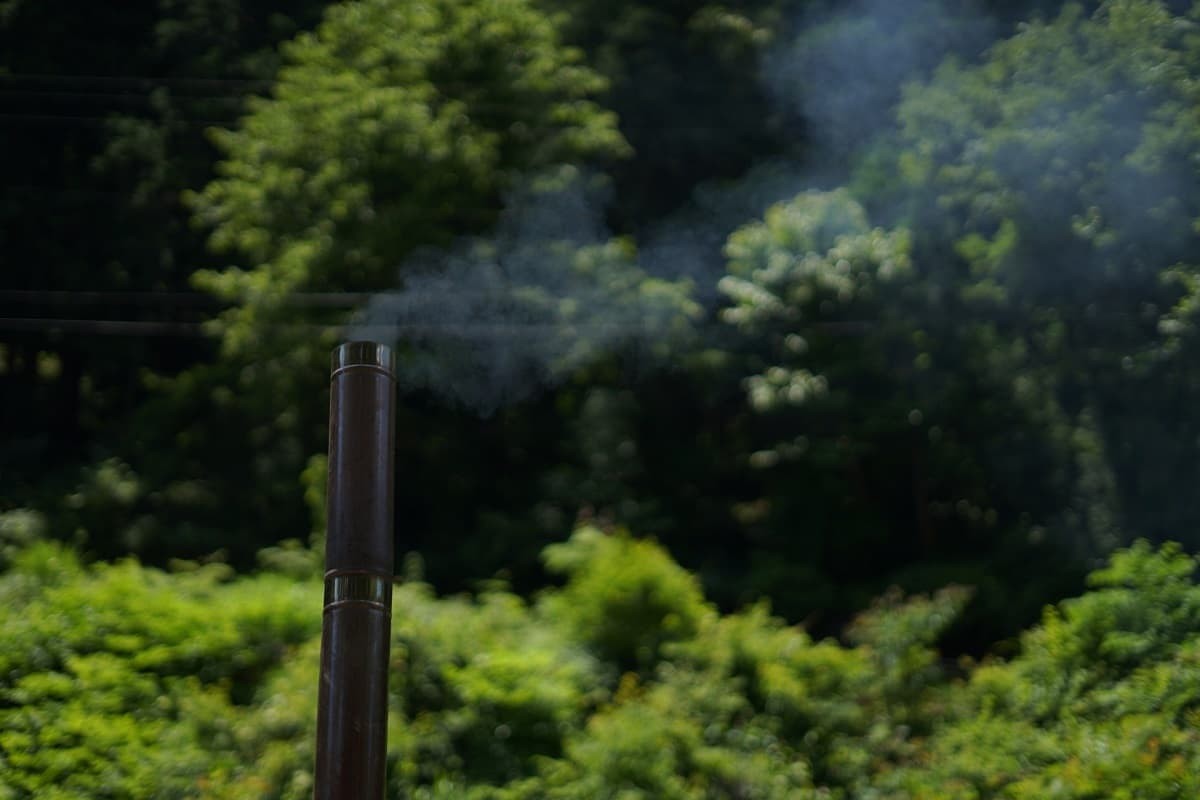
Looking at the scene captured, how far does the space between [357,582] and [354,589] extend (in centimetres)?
2

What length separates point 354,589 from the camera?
4.42 metres

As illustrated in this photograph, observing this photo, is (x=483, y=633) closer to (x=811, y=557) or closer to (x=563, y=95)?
(x=811, y=557)

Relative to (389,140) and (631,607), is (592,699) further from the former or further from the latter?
(389,140)

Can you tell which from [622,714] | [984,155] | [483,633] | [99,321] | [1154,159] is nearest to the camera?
[622,714]

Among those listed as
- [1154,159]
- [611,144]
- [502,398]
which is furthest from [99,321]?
[1154,159]

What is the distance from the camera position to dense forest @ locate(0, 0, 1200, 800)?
29.8 ft

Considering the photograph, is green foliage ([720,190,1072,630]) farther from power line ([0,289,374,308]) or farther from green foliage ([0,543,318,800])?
power line ([0,289,374,308])

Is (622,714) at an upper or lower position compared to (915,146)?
lower

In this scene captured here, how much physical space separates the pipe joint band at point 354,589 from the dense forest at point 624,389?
14.4ft

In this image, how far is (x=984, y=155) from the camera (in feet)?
47.3

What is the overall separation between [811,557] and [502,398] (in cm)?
473

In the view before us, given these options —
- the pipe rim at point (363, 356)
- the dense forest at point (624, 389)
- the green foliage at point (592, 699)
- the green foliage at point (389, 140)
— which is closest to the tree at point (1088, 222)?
the dense forest at point (624, 389)

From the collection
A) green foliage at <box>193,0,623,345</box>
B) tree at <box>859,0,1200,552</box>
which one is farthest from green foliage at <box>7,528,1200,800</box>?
green foliage at <box>193,0,623,345</box>

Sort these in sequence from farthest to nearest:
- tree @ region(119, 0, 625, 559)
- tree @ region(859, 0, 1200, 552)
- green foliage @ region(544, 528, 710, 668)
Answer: tree @ region(119, 0, 625, 559) → tree @ region(859, 0, 1200, 552) → green foliage @ region(544, 528, 710, 668)
